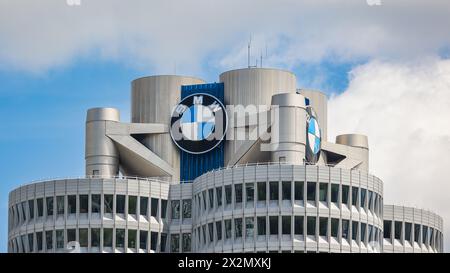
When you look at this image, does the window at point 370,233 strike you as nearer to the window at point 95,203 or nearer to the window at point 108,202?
the window at point 108,202

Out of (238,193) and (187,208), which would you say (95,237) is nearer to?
(187,208)

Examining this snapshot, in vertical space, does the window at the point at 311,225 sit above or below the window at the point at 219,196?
below

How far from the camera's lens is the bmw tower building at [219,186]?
165 metres

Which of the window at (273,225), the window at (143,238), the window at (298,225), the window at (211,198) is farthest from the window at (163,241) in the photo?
the window at (298,225)

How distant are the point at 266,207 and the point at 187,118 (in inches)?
1049

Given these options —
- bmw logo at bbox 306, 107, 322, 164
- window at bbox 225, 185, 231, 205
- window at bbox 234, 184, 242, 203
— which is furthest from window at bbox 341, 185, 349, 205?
window at bbox 225, 185, 231, 205

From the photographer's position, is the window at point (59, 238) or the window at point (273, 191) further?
the window at point (59, 238)

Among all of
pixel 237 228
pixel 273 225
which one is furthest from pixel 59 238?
pixel 273 225

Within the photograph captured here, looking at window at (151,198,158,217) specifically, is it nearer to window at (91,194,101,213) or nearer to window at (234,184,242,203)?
window at (91,194,101,213)

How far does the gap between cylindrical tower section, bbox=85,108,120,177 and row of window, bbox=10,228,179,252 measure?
9.39 metres

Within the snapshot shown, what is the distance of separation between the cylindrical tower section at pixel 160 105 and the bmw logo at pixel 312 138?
70.9 feet

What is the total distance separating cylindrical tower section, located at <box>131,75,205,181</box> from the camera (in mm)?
187125
